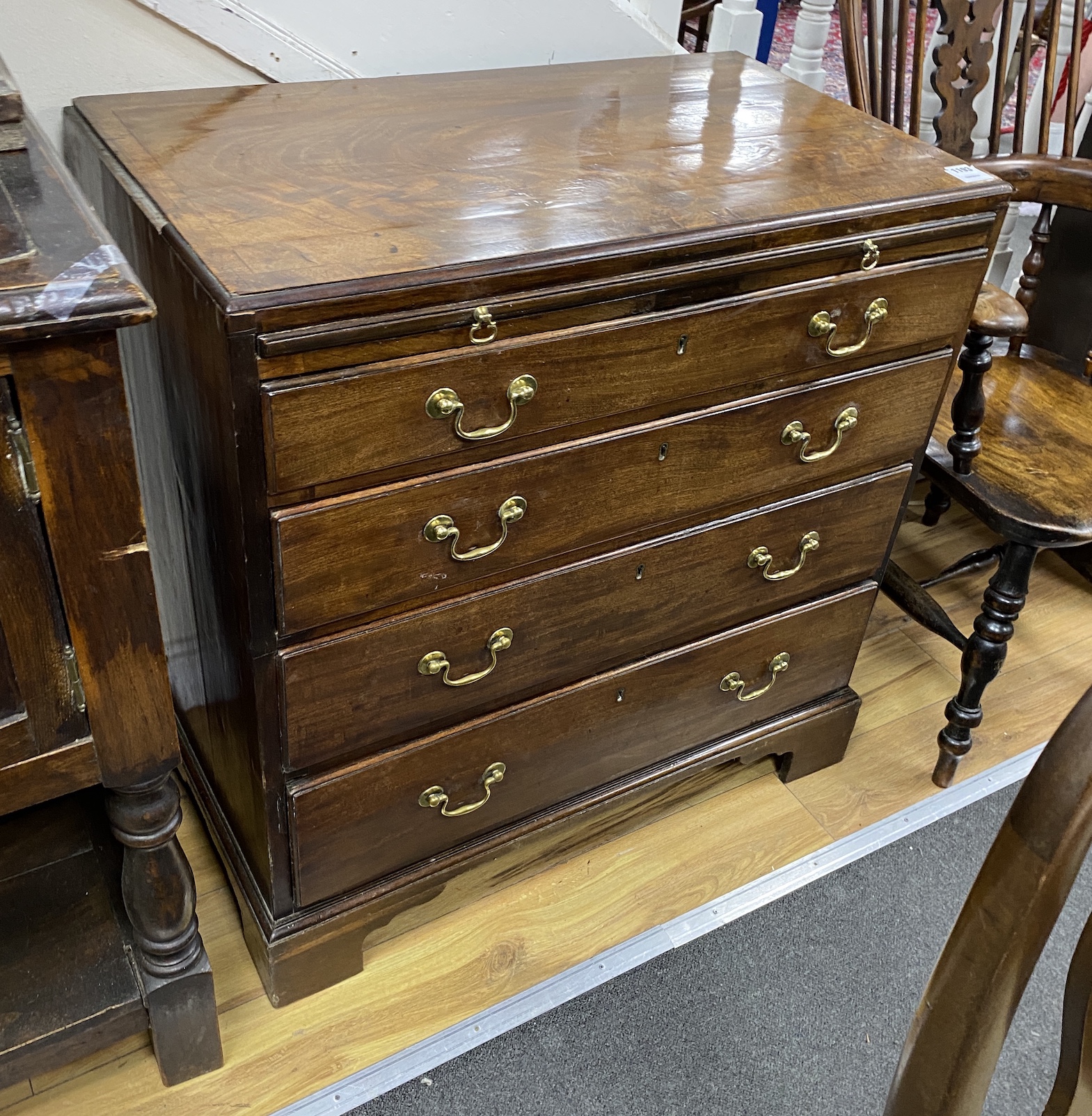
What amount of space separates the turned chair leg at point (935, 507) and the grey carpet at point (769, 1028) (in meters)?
0.90

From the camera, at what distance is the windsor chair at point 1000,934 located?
1.77 ft

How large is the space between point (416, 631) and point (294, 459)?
273 millimetres

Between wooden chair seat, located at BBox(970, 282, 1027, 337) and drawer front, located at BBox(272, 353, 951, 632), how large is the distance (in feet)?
0.20

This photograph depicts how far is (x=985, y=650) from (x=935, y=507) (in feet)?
2.37

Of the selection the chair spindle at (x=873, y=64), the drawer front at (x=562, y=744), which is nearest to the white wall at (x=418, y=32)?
the chair spindle at (x=873, y=64)

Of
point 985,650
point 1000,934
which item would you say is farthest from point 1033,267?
point 1000,934

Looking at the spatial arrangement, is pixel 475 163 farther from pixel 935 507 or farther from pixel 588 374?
pixel 935 507

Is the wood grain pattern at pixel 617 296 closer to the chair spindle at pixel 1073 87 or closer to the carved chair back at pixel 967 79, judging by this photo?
the carved chair back at pixel 967 79

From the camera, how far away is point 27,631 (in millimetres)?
880

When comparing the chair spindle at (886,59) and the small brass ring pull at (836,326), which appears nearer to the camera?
Result: the small brass ring pull at (836,326)

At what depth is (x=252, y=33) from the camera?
1.32m

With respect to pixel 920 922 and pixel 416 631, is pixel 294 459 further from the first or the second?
pixel 920 922

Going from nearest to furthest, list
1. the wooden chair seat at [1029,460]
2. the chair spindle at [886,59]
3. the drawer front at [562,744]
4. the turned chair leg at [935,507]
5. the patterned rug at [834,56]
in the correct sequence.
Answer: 1. the drawer front at [562,744]
2. the wooden chair seat at [1029,460]
3. the chair spindle at [886,59]
4. the turned chair leg at [935,507]
5. the patterned rug at [834,56]

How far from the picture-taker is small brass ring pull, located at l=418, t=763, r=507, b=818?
52.4 inches
